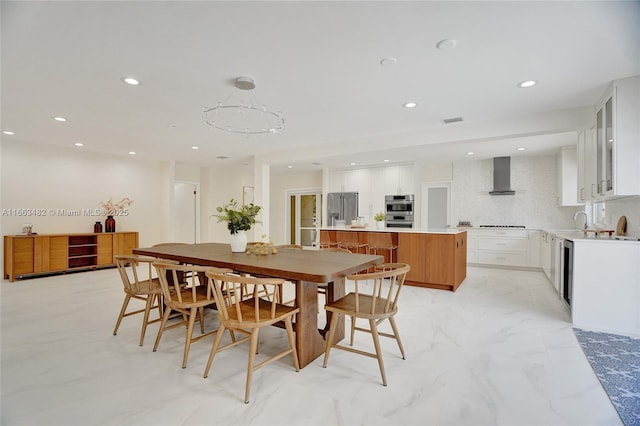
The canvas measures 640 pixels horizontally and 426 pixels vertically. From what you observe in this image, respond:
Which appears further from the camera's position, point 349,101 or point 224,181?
point 224,181

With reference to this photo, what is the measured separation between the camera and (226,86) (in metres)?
3.36

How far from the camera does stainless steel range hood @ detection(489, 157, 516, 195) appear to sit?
7.01 meters

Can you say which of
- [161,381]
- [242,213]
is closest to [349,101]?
[242,213]

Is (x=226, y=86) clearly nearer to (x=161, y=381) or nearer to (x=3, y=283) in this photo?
(x=161, y=381)

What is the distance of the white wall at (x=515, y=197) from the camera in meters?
6.78

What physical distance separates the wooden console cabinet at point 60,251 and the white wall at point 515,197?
742cm

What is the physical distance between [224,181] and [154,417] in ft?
24.9

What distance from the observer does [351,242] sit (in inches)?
230

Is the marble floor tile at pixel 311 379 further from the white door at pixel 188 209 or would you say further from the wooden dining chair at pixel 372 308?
the white door at pixel 188 209

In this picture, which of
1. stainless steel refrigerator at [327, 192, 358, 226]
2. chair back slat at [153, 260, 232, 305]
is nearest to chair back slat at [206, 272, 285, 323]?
chair back slat at [153, 260, 232, 305]

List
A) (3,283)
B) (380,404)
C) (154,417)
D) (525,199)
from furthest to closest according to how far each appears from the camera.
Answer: (525,199)
(3,283)
(380,404)
(154,417)

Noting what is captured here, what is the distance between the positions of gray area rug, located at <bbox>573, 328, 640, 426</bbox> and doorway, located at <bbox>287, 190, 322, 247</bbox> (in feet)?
22.6

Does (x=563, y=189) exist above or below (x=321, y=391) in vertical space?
above

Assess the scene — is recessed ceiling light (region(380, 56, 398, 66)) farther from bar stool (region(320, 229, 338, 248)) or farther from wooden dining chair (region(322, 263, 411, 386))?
bar stool (region(320, 229, 338, 248))
